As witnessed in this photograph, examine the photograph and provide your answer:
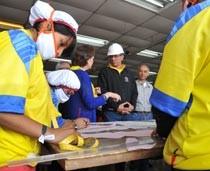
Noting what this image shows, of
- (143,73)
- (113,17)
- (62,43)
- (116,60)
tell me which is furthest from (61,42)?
(113,17)

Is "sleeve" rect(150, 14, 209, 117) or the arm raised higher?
"sleeve" rect(150, 14, 209, 117)

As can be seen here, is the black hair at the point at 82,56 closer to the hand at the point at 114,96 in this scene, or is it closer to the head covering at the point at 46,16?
the hand at the point at 114,96

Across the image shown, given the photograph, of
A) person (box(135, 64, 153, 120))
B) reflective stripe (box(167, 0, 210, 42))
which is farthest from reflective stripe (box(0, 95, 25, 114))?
person (box(135, 64, 153, 120))

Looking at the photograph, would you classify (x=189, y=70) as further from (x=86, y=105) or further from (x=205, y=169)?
(x=86, y=105)

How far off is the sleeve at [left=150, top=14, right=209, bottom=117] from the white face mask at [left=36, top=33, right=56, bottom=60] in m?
0.49

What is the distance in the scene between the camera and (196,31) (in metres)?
0.85

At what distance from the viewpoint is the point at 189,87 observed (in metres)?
0.87

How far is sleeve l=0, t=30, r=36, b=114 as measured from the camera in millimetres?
889

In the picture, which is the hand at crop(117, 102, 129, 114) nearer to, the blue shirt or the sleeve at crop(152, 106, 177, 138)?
the blue shirt

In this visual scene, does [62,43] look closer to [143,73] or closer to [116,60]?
[116,60]

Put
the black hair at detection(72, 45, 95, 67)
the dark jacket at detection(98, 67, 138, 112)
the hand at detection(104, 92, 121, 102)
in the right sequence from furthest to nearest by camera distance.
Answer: the dark jacket at detection(98, 67, 138, 112) < the hand at detection(104, 92, 121, 102) < the black hair at detection(72, 45, 95, 67)

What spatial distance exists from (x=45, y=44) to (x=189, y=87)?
0.60 meters

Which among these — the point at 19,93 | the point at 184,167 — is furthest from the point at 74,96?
the point at 184,167

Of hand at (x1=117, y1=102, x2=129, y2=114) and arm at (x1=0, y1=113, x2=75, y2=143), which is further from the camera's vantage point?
hand at (x1=117, y1=102, x2=129, y2=114)
